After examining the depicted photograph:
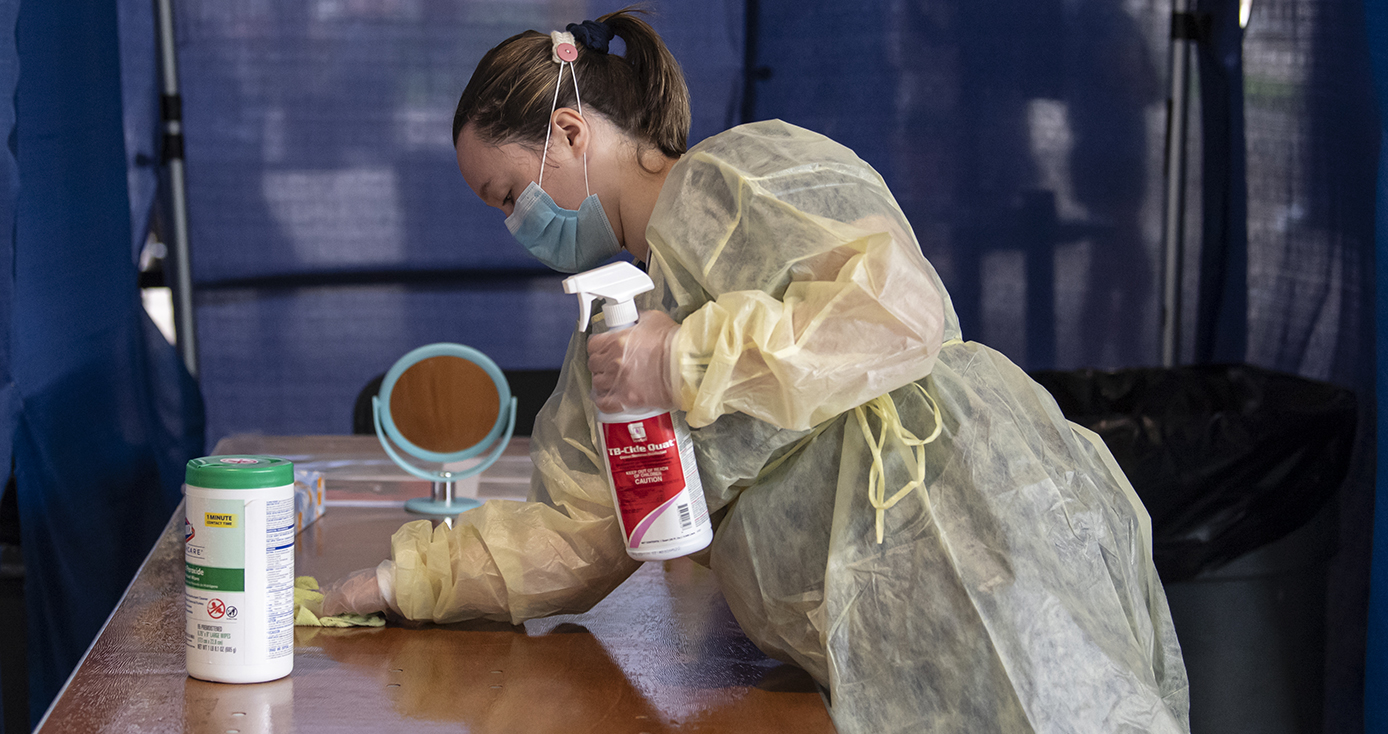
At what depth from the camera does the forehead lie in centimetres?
116

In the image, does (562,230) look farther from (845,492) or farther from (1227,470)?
(1227,470)

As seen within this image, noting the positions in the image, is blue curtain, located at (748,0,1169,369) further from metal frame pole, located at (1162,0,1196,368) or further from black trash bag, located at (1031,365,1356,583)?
black trash bag, located at (1031,365,1356,583)

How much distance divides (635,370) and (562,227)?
41 centimetres

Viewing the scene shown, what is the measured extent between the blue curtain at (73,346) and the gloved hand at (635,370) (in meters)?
0.91

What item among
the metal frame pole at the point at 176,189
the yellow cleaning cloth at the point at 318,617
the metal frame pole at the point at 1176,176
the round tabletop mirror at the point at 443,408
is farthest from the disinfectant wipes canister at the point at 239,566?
A: the metal frame pole at the point at 1176,176

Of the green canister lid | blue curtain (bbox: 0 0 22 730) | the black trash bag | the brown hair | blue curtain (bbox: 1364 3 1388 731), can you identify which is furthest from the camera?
the black trash bag

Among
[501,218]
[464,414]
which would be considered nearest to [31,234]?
[464,414]

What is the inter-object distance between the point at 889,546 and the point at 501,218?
1.96 meters

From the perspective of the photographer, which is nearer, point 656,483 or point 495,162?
point 656,483

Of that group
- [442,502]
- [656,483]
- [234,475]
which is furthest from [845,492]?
[442,502]

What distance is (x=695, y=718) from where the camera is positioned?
84cm

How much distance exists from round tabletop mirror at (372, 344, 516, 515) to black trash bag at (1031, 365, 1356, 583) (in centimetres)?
102

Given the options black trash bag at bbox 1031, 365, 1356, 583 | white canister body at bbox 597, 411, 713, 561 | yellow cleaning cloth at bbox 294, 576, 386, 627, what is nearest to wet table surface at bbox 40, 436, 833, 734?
yellow cleaning cloth at bbox 294, 576, 386, 627

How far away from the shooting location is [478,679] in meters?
0.92
